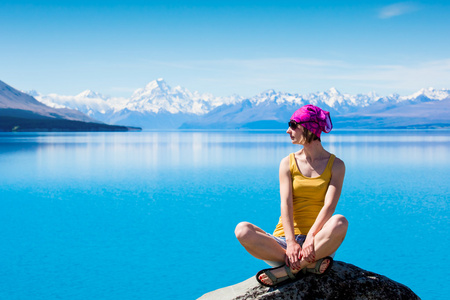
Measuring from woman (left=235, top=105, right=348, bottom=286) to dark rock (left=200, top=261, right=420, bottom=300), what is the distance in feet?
0.56

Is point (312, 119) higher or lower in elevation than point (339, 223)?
higher

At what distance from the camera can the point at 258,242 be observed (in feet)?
21.1

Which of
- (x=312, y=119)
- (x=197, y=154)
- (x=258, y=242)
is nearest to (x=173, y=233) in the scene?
(x=258, y=242)

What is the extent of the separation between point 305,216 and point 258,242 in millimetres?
889

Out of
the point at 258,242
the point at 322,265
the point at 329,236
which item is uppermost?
the point at 329,236

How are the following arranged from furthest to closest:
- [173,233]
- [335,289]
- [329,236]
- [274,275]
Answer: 1. [173,233]
2. [335,289]
3. [274,275]
4. [329,236]

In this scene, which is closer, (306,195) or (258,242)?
(258,242)

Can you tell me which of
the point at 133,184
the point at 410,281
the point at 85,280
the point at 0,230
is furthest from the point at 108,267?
the point at 133,184

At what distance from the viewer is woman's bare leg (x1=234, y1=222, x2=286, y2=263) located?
639 centimetres

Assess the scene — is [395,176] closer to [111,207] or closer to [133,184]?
[133,184]

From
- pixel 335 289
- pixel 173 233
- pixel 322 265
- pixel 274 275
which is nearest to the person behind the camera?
pixel 322 265

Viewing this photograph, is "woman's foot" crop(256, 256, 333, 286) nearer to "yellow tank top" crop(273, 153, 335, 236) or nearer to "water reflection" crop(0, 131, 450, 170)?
"yellow tank top" crop(273, 153, 335, 236)

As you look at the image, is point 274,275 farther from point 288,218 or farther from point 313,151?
point 313,151

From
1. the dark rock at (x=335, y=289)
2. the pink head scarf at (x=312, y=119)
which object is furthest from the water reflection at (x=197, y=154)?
the pink head scarf at (x=312, y=119)
